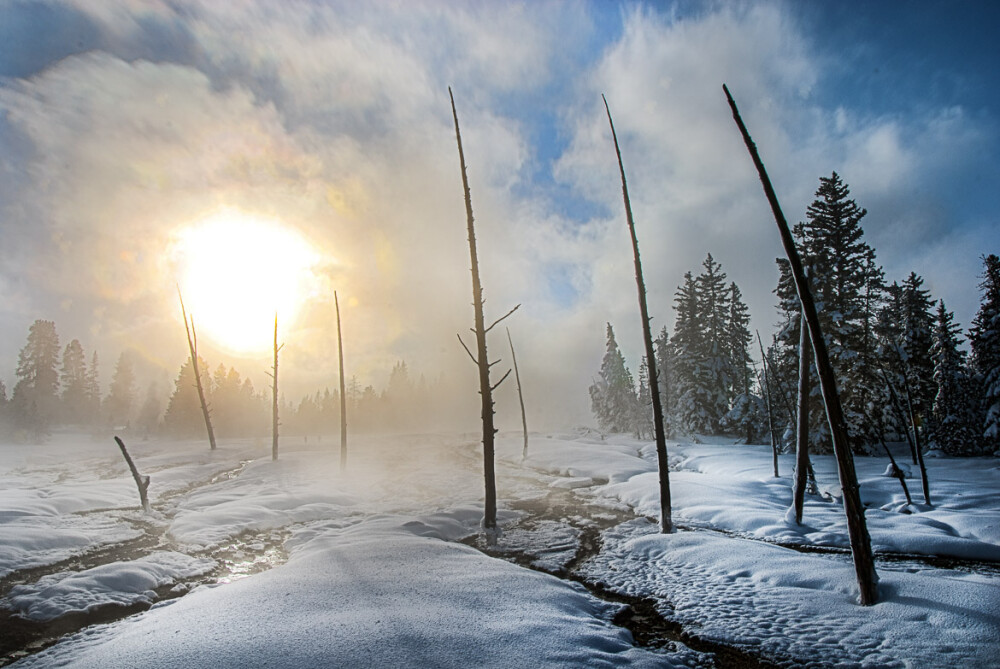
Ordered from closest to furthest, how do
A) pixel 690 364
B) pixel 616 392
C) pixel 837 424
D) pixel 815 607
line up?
pixel 815 607, pixel 837 424, pixel 690 364, pixel 616 392

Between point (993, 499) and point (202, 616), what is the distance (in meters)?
22.1

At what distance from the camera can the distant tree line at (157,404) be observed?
5441 cm

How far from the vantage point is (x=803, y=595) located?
20.6 ft

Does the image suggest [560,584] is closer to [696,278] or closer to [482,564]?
[482,564]

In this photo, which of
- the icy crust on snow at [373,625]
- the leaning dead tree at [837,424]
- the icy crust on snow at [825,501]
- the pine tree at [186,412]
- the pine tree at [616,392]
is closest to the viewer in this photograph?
the icy crust on snow at [373,625]

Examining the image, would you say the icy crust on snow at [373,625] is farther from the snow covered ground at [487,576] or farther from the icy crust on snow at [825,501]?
the icy crust on snow at [825,501]

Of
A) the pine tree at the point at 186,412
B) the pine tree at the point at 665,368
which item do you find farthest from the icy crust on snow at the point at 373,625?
the pine tree at the point at 186,412

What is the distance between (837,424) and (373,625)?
23.8 ft

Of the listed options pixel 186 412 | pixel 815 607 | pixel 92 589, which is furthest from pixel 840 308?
pixel 186 412

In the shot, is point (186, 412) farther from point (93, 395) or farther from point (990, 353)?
point (990, 353)

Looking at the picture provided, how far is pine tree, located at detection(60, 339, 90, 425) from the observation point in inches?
2504

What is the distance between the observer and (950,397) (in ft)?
92.2

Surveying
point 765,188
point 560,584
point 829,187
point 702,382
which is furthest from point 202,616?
point 702,382

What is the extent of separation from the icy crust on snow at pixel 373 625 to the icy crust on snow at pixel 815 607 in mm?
1504
